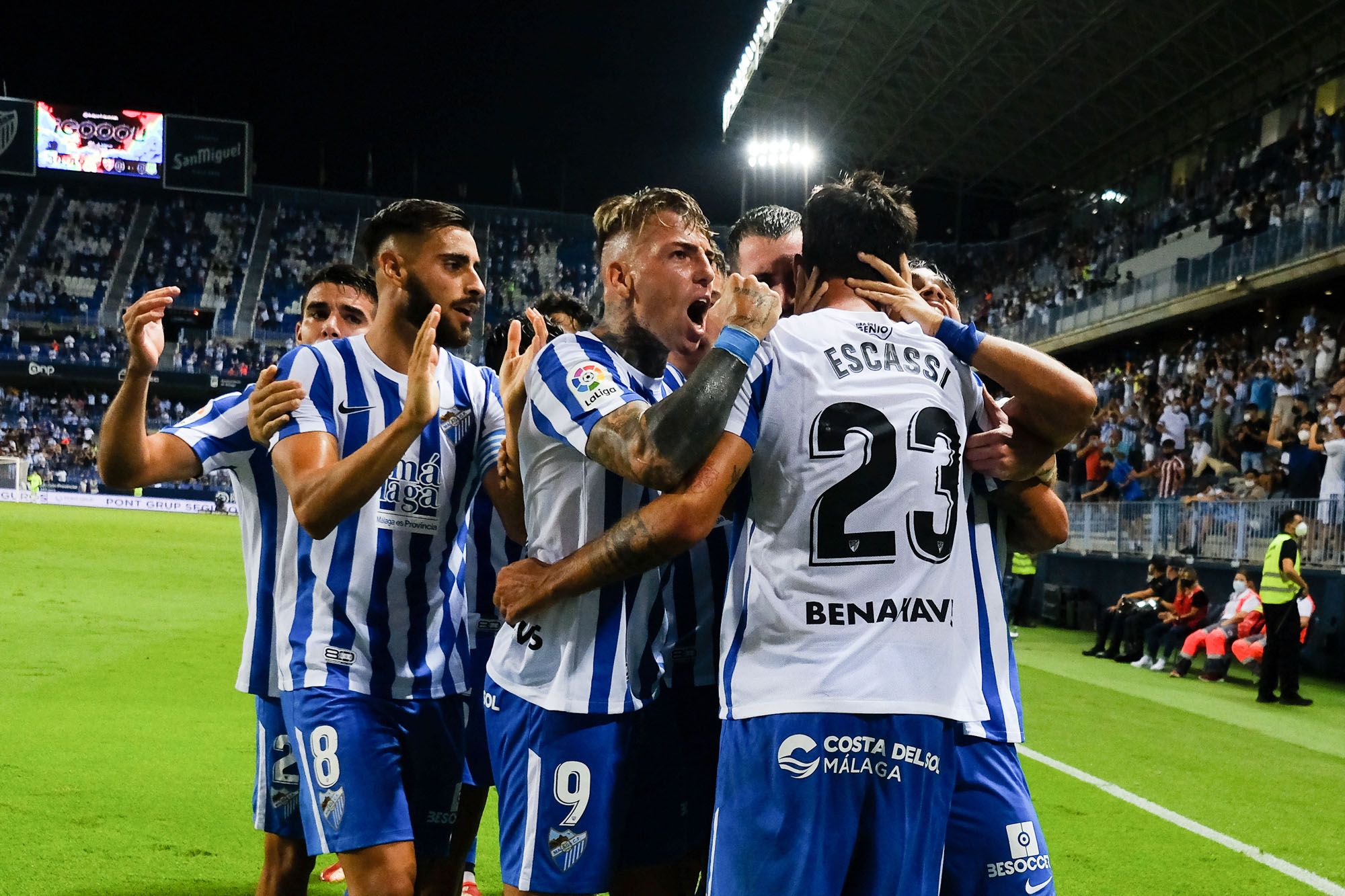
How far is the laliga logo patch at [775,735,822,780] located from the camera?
89.9 inches

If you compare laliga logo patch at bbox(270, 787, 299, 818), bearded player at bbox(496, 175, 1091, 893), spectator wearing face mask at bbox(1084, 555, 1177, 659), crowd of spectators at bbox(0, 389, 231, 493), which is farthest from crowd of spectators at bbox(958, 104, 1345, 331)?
crowd of spectators at bbox(0, 389, 231, 493)

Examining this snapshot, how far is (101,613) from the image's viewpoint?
13930mm

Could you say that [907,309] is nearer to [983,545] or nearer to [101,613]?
[983,545]

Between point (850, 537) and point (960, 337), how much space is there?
0.52 m

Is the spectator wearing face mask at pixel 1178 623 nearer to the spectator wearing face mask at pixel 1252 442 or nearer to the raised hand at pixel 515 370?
the spectator wearing face mask at pixel 1252 442

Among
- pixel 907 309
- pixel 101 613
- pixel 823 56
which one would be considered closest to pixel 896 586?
pixel 907 309

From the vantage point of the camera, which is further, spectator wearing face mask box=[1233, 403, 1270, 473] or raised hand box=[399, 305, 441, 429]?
spectator wearing face mask box=[1233, 403, 1270, 473]

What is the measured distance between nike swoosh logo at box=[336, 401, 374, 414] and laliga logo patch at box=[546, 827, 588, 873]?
1330mm

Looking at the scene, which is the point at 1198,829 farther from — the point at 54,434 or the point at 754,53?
the point at 54,434

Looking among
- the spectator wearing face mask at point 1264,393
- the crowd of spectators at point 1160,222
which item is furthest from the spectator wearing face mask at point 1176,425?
the crowd of spectators at point 1160,222

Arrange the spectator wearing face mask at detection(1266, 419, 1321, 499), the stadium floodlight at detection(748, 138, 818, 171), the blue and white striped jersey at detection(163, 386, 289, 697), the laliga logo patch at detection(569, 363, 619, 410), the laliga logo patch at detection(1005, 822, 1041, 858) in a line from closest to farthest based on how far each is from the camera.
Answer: the laliga logo patch at detection(1005, 822, 1041, 858) < the laliga logo patch at detection(569, 363, 619, 410) < the blue and white striped jersey at detection(163, 386, 289, 697) < the spectator wearing face mask at detection(1266, 419, 1321, 499) < the stadium floodlight at detection(748, 138, 818, 171)

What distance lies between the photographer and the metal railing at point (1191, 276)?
69.2 feet

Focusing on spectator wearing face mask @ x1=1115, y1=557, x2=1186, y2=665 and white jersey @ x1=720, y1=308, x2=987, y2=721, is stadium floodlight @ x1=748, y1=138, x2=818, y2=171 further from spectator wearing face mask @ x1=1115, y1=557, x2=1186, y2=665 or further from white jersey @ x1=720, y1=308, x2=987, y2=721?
white jersey @ x1=720, y1=308, x2=987, y2=721

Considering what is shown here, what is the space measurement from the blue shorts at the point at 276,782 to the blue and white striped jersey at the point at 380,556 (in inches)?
15.1
